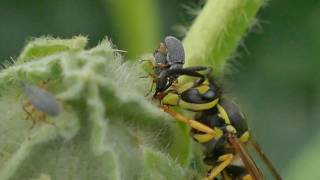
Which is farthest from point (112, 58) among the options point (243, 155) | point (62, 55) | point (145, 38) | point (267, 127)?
point (267, 127)

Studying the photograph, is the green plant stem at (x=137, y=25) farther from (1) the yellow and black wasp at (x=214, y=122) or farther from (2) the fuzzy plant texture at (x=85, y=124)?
(2) the fuzzy plant texture at (x=85, y=124)

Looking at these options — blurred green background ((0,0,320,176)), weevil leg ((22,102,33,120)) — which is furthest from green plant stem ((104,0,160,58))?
weevil leg ((22,102,33,120))

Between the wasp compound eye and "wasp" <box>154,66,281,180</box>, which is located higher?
the wasp compound eye

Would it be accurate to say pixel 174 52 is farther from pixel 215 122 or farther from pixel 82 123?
pixel 82 123

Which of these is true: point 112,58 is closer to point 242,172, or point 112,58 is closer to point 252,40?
point 242,172

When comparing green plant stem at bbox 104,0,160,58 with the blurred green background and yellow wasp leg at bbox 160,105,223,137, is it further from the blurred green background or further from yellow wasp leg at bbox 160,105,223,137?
yellow wasp leg at bbox 160,105,223,137

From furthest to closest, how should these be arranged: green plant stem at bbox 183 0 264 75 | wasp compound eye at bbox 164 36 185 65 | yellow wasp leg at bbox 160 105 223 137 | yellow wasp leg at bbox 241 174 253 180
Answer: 1. green plant stem at bbox 183 0 264 75
2. yellow wasp leg at bbox 241 174 253 180
3. wasp compound eye at bbox 164 36 185 65
4. yellow wasp leg at bbox 160 105 223 137

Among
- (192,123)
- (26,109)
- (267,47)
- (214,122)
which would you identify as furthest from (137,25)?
(26,109)
